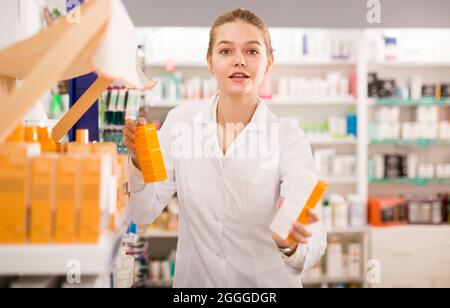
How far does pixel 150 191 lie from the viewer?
1.82 meters

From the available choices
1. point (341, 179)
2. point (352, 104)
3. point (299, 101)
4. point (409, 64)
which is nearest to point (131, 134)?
point (299, 101)

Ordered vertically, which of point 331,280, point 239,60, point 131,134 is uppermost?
point 239,60

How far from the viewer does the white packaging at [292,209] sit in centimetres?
136

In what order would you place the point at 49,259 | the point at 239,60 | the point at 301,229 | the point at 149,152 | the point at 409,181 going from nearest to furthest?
the point at 49,259 < the point at 301,229 < the point at 149,152 < the point at 239,60 < the point at 409,181

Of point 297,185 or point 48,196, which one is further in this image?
point 297,185

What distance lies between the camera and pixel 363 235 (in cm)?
467

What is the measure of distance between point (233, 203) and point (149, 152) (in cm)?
55

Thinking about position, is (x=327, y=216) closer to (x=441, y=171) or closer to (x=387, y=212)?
(x=387, y=212)

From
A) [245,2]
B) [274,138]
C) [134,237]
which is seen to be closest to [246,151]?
[274,138]

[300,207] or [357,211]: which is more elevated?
[300,207]

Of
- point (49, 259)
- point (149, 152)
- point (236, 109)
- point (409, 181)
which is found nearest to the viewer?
point (49, 259)

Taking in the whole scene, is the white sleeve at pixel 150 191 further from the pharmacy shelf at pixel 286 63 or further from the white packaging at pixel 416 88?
the white packaging at pixel 416 88

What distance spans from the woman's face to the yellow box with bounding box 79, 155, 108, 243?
756 millimetres
